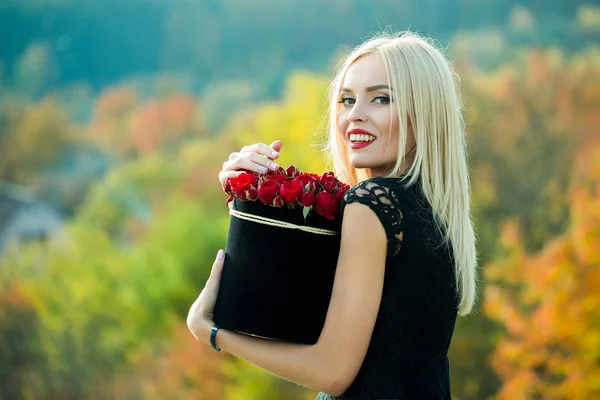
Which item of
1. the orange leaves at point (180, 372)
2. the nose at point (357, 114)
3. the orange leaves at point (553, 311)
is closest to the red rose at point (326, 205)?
the nose at point (357, 114)

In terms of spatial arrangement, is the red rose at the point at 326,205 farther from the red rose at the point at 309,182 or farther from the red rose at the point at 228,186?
the red rose at the point at 228,186

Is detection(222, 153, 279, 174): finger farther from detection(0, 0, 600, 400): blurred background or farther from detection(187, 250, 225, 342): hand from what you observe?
detection(0, 0, 600, 400): blurred background

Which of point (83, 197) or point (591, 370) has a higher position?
point (83, 197)

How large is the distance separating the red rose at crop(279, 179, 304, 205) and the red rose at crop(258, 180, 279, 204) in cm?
2

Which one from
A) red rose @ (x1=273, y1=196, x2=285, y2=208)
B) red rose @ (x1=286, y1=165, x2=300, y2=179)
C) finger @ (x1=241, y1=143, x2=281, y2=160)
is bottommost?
red rose @ (x1=273, y1=196, x2=285, y2=208)

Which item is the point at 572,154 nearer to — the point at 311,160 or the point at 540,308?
the point at 540,308

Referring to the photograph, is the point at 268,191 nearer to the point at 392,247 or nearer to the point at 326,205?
the point at 326,205

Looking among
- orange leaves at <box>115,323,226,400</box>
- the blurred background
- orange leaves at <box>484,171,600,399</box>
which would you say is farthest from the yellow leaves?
orange leaves at <box>484,171,600,399</box>

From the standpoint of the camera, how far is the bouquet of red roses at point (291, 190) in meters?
1.59

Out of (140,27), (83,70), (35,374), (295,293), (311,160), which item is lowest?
(35,374)

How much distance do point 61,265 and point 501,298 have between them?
794cm

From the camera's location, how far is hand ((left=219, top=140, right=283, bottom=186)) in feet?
5.57

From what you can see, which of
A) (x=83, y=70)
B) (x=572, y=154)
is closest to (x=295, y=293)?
(x=572, y=154)

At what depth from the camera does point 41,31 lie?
15266 mm
